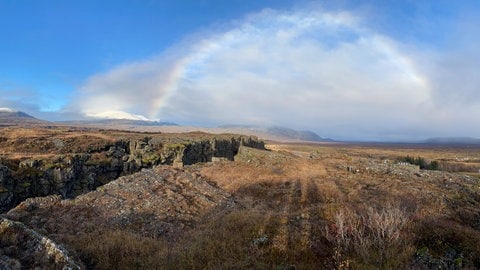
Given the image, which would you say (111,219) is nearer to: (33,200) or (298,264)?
(33,200)

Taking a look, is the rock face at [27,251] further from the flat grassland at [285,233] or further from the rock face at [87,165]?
the rock face at [87,165]

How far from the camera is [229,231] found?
1223cm

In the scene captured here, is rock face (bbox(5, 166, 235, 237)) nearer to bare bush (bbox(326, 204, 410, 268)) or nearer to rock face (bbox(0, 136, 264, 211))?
bare bush (bbox(326, 204, 410, 268))

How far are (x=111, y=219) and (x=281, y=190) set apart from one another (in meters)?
11.4

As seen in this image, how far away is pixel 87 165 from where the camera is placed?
4047 centimetres

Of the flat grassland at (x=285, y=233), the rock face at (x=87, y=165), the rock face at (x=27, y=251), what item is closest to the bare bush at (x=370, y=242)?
the flat grassland at (x=285, y=233)

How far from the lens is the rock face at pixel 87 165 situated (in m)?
31.1

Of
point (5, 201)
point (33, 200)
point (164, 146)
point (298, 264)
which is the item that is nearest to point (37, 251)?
point (298, 264)

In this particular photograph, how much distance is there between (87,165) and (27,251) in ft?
108

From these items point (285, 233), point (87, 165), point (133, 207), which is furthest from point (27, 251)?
point (87, 165)

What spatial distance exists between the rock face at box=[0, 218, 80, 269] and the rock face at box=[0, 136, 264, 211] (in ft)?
68.9

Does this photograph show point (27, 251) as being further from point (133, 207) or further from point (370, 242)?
point (133, 207)

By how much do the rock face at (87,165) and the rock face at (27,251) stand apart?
21.0 meters

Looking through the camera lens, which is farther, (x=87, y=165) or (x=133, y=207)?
(x=87, y=165)
